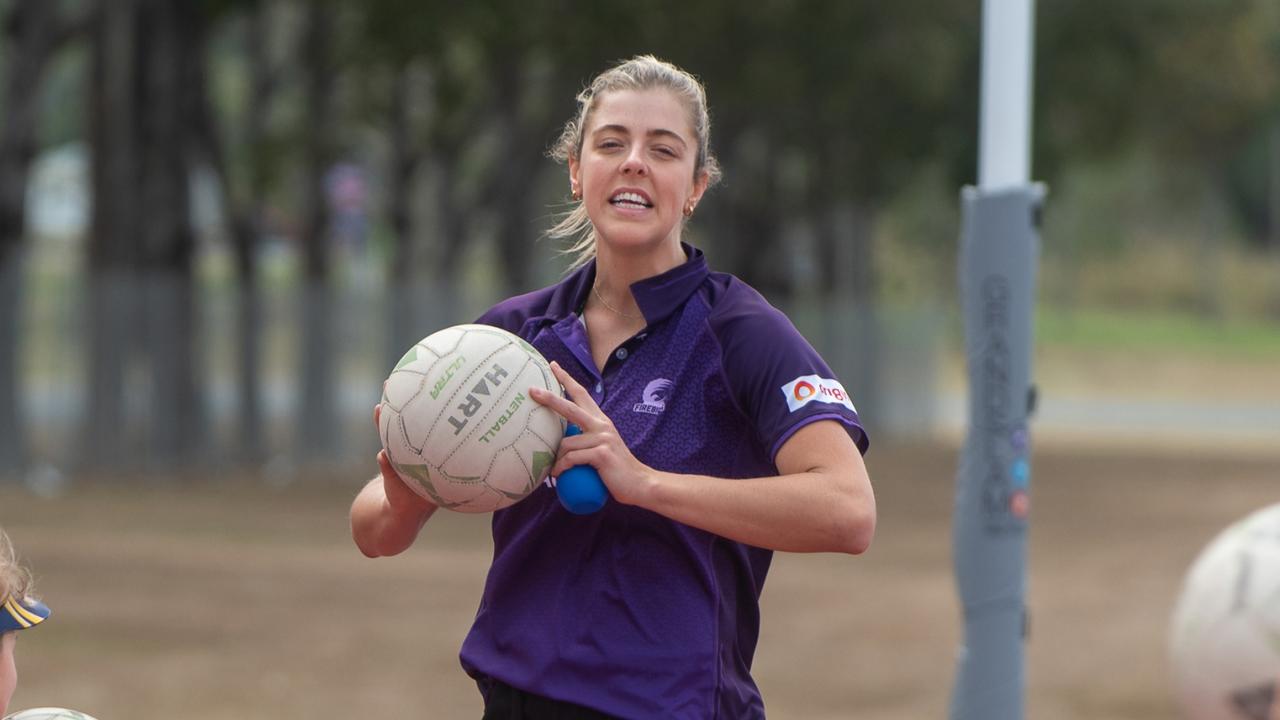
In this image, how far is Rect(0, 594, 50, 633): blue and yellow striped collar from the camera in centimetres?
335

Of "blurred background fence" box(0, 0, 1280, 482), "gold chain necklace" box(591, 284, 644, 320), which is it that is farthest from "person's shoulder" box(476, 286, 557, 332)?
"blurred background fence" box(0, 0, 1280, 482)

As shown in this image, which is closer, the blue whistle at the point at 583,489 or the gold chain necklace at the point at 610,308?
the blue whistle at the point at 583,489

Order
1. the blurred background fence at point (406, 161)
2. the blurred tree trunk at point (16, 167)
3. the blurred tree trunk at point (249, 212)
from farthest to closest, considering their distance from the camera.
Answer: the blurred tree trunk at point (249, 212), the blurred background fence at point (406, 161), the blurred tree trunk at point (16, 167)

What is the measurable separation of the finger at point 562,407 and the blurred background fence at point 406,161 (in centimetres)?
1137

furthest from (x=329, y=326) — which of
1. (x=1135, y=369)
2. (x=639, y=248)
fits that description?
(x=1135, y=369)

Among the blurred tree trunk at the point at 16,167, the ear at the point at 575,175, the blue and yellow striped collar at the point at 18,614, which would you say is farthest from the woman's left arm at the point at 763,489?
the blurred tree trunk at the point at 16,167

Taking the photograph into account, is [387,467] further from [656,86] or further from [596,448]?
[656,86]

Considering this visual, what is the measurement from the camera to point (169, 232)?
2773cm

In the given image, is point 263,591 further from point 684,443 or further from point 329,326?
point 329,326

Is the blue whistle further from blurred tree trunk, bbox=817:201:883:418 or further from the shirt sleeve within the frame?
blurred tree trunk, bbox=817:201:883:418

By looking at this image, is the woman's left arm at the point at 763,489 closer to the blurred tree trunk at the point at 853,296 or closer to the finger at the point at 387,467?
the finger at the point at 387,467

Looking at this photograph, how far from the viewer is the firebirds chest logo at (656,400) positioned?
3.82 metres

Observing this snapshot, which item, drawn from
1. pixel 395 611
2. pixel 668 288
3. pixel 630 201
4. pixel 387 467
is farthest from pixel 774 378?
pixel 395 611

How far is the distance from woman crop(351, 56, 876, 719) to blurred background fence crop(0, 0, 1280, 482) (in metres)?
11.2
